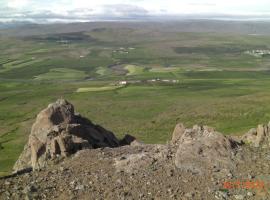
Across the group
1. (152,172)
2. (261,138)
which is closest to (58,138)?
(152,172)

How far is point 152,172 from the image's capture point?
88.1 feet

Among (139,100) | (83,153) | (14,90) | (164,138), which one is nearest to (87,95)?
(139,100)

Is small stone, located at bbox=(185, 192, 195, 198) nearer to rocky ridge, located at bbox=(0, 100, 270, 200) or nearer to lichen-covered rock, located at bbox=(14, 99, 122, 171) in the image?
rocky ridge, located at bbox=(0, 100, 270, 200)

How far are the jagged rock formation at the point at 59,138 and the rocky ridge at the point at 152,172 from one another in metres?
0.14

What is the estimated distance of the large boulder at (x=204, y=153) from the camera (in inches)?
1078

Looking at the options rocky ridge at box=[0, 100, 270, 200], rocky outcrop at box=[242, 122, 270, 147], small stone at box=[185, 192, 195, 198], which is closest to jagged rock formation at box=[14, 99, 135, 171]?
rocky ridge at box=[0, 100, 270, 200]

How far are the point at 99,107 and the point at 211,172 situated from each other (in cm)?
10120

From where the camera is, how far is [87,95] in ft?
503

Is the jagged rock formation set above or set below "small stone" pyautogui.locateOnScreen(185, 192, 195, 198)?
below

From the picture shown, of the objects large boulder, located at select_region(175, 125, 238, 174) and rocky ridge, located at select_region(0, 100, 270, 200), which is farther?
large boulder, located at select_region(175, 125, 238, 174)

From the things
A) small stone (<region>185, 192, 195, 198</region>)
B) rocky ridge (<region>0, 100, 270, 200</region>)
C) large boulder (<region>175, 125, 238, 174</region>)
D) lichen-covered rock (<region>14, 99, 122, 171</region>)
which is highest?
large boulder (<region>175, 125, 238, 174</region>)

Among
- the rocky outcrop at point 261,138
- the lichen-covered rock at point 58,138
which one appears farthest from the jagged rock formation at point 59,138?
the rocky outcrop at point 261,138

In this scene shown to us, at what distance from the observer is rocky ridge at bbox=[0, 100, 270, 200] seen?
80.7 ft

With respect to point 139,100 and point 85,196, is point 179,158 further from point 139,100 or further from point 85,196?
point 139,100
